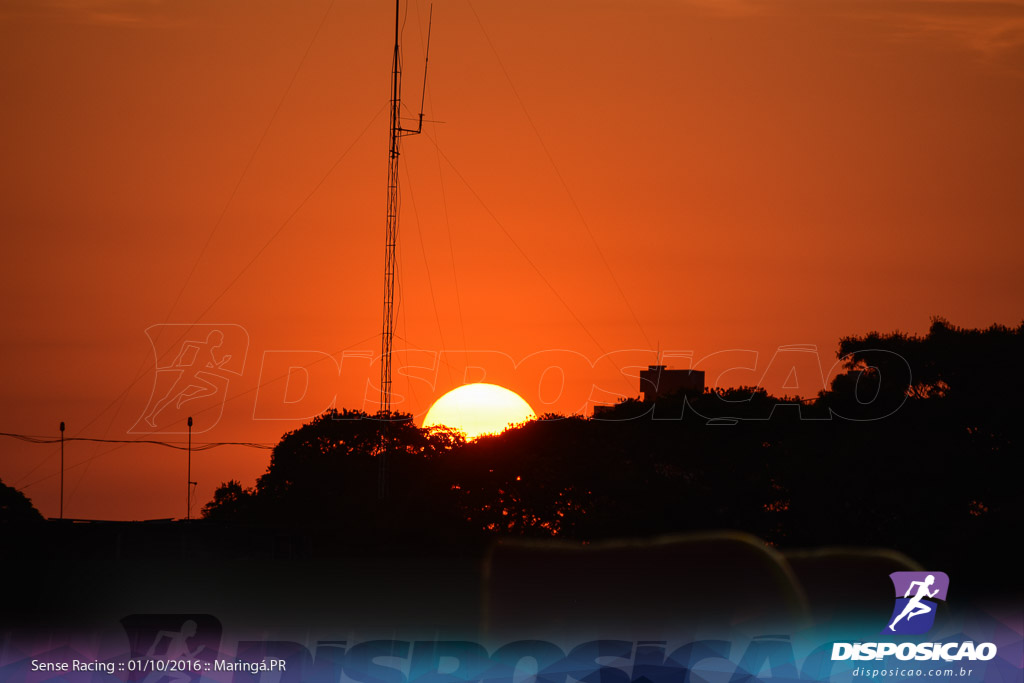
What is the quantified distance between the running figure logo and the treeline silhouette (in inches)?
554

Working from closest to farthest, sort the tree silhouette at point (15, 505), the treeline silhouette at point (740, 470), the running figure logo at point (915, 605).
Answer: the running figure logo at point (915, 605) < the treeline silhouette at point (740, 470) < the tree silhouette at point (15, 505)

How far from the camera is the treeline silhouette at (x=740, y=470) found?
112 ft

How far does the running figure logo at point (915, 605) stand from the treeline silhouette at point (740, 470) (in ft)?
46.1

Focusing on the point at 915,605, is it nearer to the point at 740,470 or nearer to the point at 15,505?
the point at 740,470

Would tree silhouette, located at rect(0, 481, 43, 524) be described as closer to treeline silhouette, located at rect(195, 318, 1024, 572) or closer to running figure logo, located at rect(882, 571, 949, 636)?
treeline silhouette, located at rect(195, 318, 1024, 572)

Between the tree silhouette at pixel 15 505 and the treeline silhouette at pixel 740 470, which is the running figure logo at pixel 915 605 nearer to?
the treeline silhouette at pixel 740 470

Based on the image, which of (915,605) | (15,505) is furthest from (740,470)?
(15,505)

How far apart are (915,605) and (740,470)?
23215 millimetres

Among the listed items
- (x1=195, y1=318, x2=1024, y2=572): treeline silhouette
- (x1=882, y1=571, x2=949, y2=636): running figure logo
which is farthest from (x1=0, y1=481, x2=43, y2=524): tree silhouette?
(x1=882, y1=571, x2=949, y2=636): running figure logo

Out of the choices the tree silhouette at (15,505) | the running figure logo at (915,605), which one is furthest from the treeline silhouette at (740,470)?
the running figure logo at (915,605)

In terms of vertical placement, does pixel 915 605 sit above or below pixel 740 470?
below

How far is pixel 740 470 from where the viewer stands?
40375 millimetres

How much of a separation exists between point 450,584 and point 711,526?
13124 mm

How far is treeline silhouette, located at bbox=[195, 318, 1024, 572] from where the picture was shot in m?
34.1
